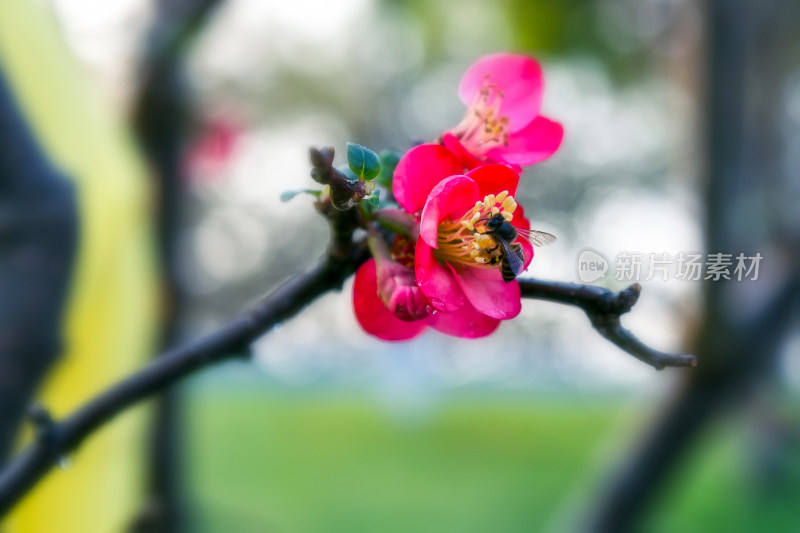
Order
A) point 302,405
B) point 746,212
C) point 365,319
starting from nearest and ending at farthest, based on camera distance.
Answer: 1. point 365,319
2. point 746,212
3. point 302,405

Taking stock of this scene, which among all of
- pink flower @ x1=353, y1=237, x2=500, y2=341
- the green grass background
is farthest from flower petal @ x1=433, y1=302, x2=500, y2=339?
the green grass background

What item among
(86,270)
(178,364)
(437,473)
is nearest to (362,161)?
(178,364)

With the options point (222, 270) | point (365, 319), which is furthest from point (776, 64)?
point (222, 270)

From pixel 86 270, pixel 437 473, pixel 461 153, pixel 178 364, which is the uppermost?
pixel 461 153

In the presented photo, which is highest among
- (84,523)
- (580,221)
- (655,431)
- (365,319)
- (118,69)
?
(365,319)

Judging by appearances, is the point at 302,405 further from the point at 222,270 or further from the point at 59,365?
the point at 59,365

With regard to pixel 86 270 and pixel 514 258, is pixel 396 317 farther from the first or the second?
pixel 86 270

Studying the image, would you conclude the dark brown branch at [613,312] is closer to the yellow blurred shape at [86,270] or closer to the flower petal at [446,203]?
the flower petal at [446,203]
